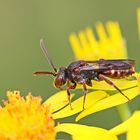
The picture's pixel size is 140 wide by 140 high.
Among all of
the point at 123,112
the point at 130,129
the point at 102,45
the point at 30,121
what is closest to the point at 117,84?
the point at 123,112

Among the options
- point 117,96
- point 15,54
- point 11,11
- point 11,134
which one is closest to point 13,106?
point 11,134

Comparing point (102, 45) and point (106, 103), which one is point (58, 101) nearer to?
point (106, 103)

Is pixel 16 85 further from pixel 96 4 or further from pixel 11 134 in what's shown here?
pixel 11 134

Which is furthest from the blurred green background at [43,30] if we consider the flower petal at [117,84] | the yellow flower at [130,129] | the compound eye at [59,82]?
the yellow flower at [130,129]

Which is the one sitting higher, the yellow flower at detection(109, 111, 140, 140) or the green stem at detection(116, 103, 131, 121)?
the yellow flower at detection(109, 111, 140, 140)

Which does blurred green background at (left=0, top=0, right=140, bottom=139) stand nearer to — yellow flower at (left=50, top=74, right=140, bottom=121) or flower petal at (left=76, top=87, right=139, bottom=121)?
yellow flower at (left=50, top=74, right=140, bottom=121)

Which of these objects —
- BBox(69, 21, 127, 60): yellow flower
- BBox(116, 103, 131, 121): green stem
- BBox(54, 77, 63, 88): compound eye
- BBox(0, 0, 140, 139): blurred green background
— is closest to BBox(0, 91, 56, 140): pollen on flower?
BBox(54, 77, 63, 88): compound eye
